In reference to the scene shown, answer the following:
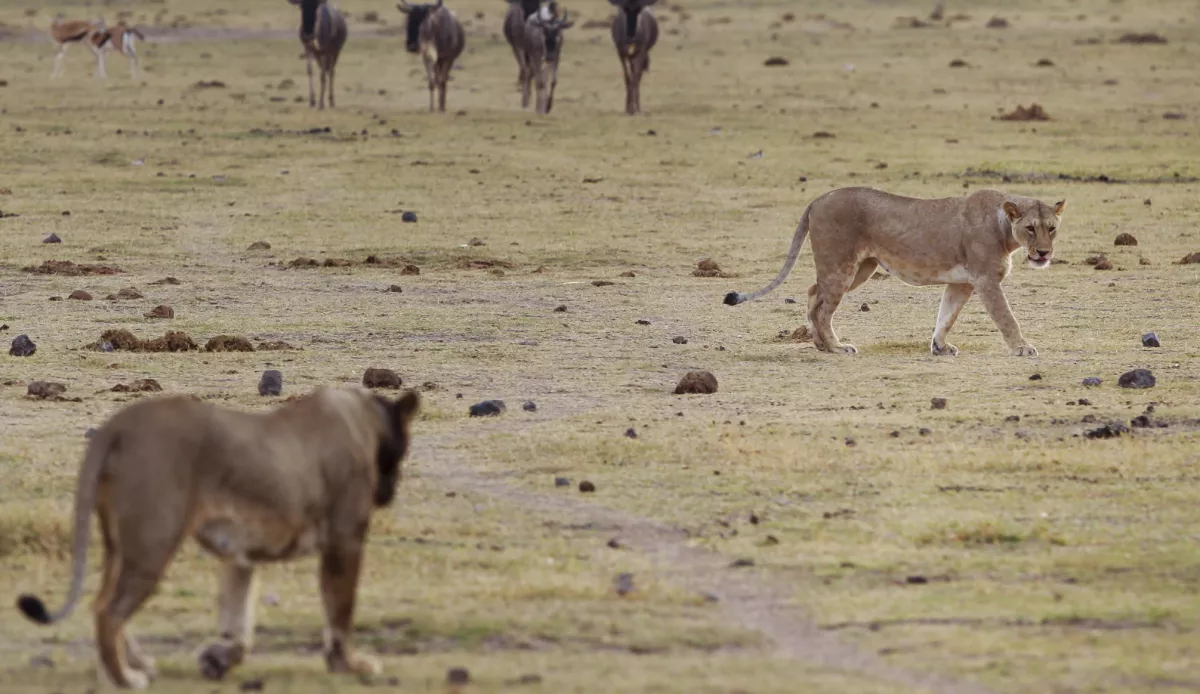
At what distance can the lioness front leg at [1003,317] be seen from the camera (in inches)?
567

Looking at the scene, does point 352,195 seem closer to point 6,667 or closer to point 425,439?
point 425,439

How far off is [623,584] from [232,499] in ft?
7.41

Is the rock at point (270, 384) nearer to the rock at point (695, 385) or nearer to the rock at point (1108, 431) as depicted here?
the rock at point (695, 385)

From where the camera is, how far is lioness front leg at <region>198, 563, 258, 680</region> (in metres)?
6.36

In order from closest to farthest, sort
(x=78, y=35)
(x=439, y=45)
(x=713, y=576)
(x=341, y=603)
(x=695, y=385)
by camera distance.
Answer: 1. (x=341, y=603)
2. (x=713, y=576)
3. (x=695, y=385)
4. (x=439, y=45)
5. (x=78, y=35)

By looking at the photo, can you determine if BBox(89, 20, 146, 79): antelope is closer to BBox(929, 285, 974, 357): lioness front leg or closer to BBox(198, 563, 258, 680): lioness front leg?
BBox(929, 285, 974, 357): lioness front leg

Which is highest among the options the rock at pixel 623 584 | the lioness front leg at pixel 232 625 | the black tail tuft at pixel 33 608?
the black tail tuft at pixel 33 608

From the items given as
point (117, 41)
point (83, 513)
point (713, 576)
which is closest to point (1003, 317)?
point (713, 576)

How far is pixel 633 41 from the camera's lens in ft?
122

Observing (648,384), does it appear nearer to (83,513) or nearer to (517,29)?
(83,513)

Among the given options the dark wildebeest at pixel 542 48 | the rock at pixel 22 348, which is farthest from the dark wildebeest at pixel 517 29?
the rock at pixel 22 348

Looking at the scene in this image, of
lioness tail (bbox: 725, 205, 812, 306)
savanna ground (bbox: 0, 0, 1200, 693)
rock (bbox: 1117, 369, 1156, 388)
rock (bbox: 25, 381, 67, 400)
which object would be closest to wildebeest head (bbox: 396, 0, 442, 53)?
savanna ground (bbox: 0, 0, 1200, 693)

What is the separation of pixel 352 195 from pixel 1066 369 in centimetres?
1360

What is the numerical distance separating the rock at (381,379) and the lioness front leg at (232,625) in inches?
239
